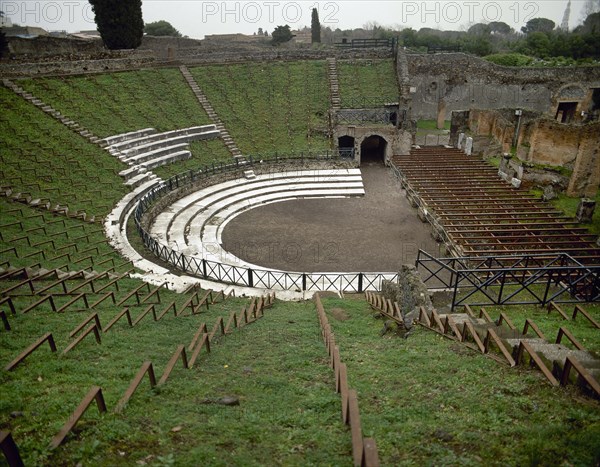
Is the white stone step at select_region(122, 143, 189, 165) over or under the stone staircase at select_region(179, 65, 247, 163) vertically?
under

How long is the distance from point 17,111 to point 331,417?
26.1m

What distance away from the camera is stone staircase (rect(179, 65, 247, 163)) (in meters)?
27.4

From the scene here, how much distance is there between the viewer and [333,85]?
34281 millimetres

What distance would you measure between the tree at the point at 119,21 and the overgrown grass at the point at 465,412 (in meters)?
37.2

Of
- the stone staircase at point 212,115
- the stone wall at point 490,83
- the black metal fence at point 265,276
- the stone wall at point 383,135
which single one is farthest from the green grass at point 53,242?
the stone wall at point 490,83

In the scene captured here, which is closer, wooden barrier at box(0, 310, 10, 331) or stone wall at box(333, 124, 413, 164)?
wooden barrier at box(0, 310, 10, 331)

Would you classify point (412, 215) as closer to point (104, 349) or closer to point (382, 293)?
point (382, 293)

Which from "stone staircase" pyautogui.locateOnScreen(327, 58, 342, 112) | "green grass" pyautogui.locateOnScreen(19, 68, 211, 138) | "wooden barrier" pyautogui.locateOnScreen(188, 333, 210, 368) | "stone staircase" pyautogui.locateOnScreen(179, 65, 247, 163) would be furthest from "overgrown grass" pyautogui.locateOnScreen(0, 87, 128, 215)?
"stone staircase" pyautogui.locateOnScreen(327, 58, 342, 112)

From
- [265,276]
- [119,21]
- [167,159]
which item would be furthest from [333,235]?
[119,21]

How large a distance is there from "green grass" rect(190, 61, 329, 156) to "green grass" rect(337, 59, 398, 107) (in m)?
1.73

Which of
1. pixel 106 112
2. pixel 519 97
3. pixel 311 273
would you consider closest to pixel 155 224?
pixel 311 273

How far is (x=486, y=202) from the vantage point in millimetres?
21578

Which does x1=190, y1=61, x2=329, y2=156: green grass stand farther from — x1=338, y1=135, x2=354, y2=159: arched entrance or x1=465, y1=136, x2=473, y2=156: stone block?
x1=465, y1=136, x2=473, y2=156: stone block

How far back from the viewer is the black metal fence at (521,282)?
1148 centimetres
